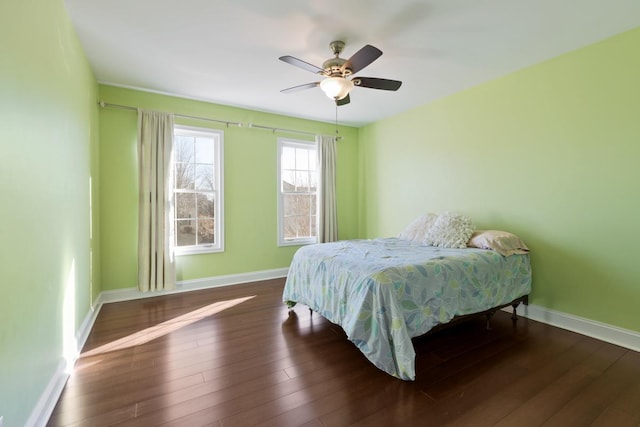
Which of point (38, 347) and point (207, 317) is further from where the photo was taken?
point (207, 317)

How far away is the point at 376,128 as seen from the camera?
4930 millimetres

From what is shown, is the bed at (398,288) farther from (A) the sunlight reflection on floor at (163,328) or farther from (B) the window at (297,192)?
(B) the window at (297,192)

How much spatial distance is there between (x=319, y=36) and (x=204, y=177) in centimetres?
253

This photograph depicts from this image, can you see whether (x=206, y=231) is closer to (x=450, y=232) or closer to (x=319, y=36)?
(x=319, y=36)

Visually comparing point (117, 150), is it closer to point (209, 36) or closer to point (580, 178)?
point (209, 36)

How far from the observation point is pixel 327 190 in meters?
4.81

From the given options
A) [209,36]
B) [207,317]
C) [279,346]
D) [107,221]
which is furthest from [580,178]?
[107,221]

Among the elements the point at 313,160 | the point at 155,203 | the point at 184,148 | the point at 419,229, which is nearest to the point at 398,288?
the point at 419,229

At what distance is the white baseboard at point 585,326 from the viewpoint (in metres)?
2.34

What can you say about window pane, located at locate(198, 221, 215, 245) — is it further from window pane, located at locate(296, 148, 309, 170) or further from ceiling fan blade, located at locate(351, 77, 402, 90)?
ceiling fan blade, located at locate(351, 77, 402, 90)

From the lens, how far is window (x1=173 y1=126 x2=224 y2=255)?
389 cm

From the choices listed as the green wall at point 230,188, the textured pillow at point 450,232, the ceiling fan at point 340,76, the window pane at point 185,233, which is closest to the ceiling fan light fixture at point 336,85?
the ceiling fan at point 340,76

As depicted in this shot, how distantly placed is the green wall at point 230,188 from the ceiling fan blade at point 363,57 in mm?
2343

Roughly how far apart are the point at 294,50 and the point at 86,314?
3146 millimetres
